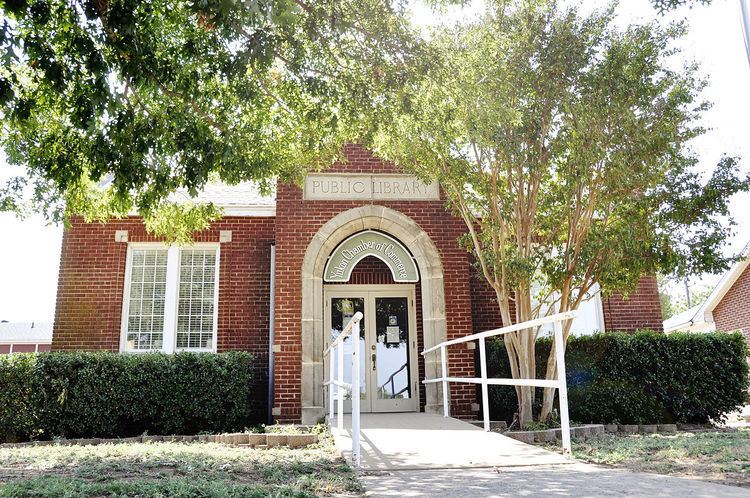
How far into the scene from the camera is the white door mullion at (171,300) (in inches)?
471

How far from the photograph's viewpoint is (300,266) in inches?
442

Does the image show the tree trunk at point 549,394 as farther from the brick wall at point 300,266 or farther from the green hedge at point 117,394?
the green hedge at point 117,394

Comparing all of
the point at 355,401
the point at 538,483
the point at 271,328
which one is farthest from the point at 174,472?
the point at 271,328

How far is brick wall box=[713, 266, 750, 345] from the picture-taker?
66.9 ft

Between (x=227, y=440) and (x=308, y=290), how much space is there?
2.95 metres

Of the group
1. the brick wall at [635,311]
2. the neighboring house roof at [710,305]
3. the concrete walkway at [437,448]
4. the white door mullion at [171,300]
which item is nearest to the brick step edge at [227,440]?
the concrete walkway at [437,448]

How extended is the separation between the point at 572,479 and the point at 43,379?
8785mm

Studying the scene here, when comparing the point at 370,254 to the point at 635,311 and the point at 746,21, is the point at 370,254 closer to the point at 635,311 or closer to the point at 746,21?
the point at 635,311

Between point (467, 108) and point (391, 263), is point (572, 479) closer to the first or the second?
point (467, 108)

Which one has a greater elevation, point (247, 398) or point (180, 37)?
point (180, 37)

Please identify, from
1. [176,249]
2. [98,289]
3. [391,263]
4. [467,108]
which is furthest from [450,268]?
[98,289]

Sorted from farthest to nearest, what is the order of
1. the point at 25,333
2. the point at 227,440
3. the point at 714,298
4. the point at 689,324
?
the point at 25,333
the point at 689,324
the point at 714,298
the point at 227,440

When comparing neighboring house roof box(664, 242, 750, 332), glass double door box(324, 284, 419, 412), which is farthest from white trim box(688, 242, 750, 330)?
glass double door box(324, 284, 419, 412)

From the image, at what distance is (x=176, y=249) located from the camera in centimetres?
1243
